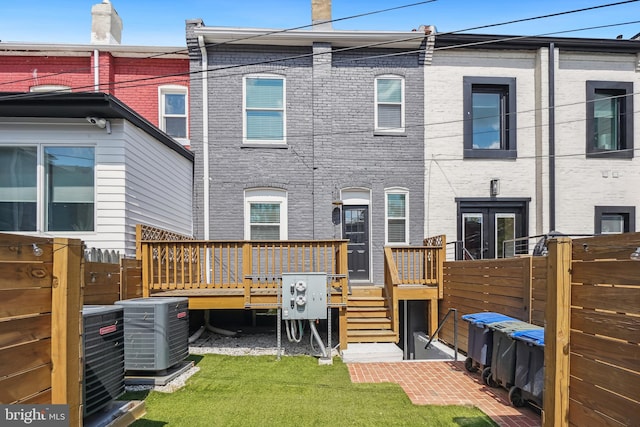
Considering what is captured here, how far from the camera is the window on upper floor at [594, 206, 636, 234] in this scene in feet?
33.3

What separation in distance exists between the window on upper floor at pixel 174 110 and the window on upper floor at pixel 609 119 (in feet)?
35.0

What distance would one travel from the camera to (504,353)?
16.0 ft

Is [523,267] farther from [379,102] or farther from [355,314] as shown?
[379,102]

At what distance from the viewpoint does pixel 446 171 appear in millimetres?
10117

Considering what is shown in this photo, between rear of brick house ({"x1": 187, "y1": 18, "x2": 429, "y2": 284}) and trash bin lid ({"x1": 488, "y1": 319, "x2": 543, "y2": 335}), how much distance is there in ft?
15.7

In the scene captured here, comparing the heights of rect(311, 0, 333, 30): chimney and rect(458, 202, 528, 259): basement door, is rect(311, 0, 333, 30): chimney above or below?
above

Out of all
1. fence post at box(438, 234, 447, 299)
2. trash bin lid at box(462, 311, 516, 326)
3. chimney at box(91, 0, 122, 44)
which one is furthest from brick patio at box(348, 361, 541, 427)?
chimney at box(91, 0, 122, 44)

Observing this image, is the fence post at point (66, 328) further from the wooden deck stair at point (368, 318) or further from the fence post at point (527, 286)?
the wooden deck stair at point (368, 318)

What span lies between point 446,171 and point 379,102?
2.50m

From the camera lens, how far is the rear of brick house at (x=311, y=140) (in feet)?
32.1

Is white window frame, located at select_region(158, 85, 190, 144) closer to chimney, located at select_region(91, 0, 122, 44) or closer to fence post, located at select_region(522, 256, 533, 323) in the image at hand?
chimney, located at select_region(91, 0, 122, 44)

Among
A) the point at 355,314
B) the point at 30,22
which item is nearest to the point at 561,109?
the point at 355,314

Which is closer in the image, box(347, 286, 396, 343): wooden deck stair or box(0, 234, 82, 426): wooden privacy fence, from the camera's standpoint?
box(0, 234, 82, 426): wooden privacy fence

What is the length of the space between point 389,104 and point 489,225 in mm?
4129
